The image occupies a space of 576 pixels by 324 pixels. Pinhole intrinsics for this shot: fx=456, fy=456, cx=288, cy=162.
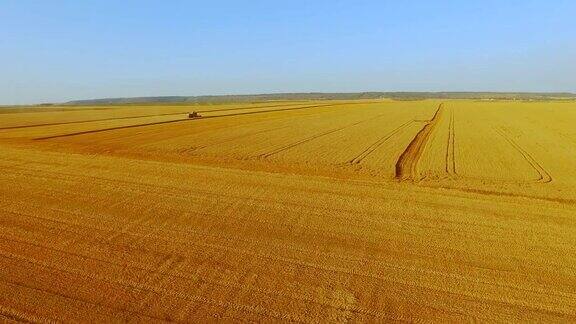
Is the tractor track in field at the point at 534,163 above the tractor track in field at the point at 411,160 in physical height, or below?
below

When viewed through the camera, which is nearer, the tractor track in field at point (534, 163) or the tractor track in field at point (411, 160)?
the tractor track in field at point (534, 163)

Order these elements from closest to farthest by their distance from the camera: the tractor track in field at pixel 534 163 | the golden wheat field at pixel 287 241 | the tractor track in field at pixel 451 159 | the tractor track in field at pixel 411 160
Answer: the golden wheat field at pixel 287 241 < the tractor track in field at pixel 534 163 < the tractor track in field at pixel 411 160 < the tractor track in field at pixel 451 159

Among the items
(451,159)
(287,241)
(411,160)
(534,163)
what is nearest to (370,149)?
(411,160)

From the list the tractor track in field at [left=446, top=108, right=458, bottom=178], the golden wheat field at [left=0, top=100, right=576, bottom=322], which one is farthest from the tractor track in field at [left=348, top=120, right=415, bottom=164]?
the tractor track in field at [left=446, top=108, right=458, bottom=178]

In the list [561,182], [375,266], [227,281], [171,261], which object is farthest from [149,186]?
[561,182]

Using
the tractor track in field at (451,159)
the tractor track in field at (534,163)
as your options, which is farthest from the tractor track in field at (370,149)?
the tractor track in field at (534,163)

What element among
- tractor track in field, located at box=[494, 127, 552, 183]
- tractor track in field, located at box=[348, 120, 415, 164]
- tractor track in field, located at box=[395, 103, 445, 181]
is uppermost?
tractor track in field, located at box=[348, 120, 415, 164]

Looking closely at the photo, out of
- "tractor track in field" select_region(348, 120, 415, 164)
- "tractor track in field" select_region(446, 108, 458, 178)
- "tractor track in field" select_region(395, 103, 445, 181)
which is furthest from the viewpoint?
"tractor track in field" select_region(348, 120, 415, 164)

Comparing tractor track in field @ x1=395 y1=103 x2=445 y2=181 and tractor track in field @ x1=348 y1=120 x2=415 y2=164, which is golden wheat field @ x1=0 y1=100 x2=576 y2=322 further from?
tractor track in field @ x1=348 y1=120 x2=415 y2=164

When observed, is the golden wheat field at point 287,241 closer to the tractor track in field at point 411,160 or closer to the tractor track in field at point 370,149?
the tractor track in field at point 411,160

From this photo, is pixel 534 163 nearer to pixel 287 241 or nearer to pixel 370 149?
pixel 370 149
